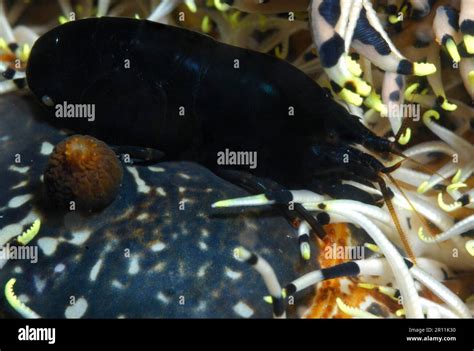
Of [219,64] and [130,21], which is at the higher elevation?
[130,21]

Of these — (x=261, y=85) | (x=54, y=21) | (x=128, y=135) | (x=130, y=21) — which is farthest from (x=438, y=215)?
(x=54, y=21)

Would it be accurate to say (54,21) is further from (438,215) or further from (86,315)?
(438,215)
